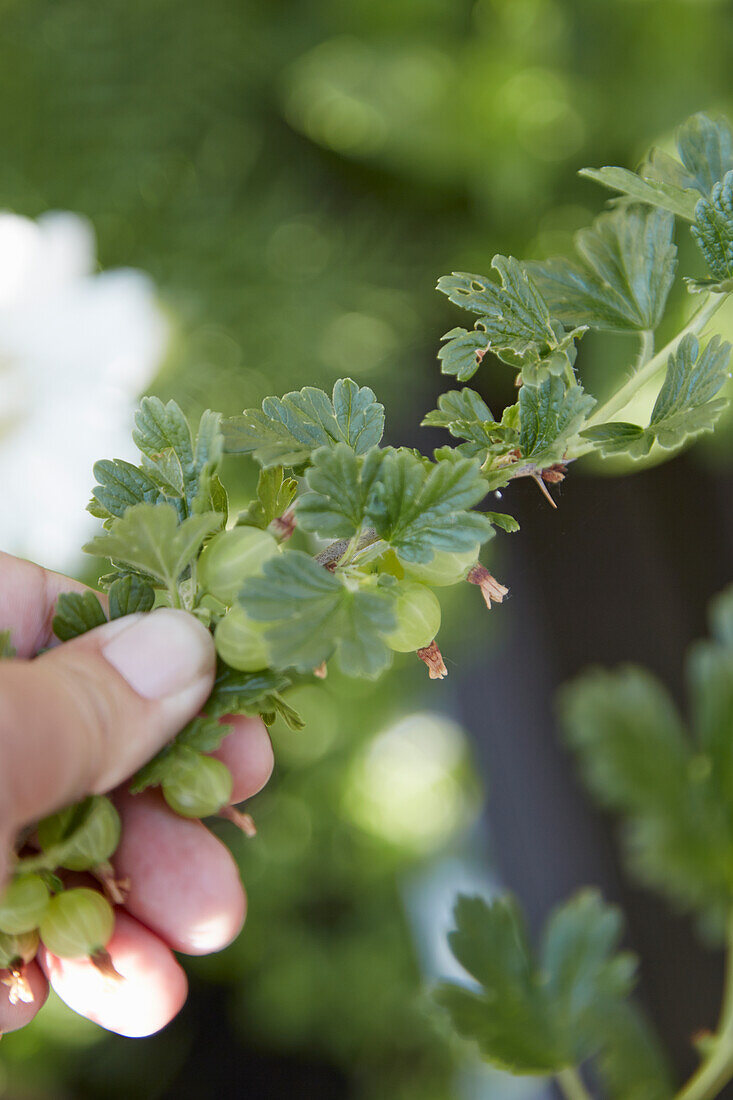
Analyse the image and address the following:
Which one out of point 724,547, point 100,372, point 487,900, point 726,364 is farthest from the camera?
point 724,547

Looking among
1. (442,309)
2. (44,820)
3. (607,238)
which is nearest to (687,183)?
(607,238)

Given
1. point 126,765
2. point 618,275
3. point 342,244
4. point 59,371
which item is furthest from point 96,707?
point 342,244

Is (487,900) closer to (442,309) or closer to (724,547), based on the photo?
(442,309)

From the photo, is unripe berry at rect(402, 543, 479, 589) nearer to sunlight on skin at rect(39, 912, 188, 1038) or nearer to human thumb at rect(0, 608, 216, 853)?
human thumb at rect(0, 608, 216, 853)

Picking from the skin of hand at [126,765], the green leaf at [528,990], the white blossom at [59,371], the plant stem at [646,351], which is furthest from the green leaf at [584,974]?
the white blossom at [59,371]

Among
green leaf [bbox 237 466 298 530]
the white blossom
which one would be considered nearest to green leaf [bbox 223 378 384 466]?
green leaf [bbox 237 466 298 530]

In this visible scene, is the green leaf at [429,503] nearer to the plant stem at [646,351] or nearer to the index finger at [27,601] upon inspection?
the plant stem at [646,351]

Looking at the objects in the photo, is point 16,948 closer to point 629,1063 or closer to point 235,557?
point 235,557
